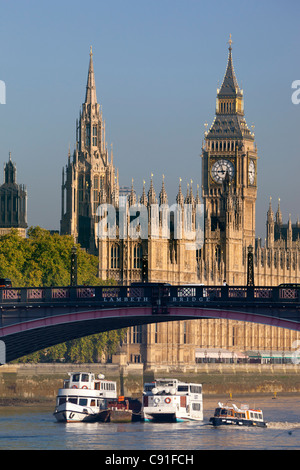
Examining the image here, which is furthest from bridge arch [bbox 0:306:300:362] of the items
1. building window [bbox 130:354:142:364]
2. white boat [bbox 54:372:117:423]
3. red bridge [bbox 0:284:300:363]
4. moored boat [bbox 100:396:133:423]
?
building window [bbox 130:354:142:364]

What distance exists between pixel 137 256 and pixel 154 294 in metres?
76.6

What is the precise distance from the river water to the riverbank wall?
484 inches

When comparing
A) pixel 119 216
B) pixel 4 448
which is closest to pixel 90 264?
pixel 119 216

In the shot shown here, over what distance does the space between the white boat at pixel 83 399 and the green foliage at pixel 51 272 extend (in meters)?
22.2

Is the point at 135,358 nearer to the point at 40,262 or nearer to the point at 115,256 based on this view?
the point at 115,256

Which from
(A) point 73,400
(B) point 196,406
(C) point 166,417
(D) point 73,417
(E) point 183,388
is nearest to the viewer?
(D) point 73,417

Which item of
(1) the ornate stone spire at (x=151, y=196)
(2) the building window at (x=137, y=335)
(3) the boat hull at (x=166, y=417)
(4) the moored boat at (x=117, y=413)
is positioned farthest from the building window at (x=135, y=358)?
(3) the boat hull at (x=166, y=417)

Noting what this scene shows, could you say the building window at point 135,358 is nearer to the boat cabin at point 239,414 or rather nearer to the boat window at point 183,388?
the boat window at point 183,388

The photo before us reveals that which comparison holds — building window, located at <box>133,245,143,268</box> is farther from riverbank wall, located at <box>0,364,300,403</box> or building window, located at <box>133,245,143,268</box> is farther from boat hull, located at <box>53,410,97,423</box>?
boat hull, located at <box>53,410,97,423</box>

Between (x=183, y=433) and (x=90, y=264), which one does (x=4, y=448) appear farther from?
(x=90, y=264)

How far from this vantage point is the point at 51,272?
170 metres

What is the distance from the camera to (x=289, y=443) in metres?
119

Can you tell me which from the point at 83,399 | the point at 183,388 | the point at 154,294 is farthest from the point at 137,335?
the point at 154,294
